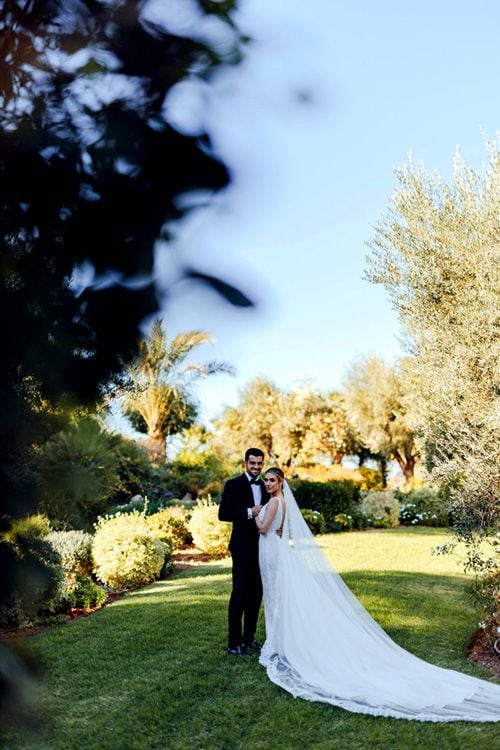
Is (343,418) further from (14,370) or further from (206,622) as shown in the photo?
(14,370)

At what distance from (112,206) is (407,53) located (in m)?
1.27

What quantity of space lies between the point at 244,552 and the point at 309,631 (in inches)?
44.0

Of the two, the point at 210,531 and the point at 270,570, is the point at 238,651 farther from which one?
the point at 210,531

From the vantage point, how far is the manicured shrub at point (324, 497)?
22.3 m

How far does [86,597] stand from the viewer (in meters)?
11.0

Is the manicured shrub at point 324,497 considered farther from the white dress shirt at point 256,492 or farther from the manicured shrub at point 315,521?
the white dress shirt at point 256,492

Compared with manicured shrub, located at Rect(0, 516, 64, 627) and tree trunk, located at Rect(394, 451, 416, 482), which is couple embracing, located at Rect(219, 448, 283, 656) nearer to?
manicured shrub, located at Rect(0, 516, 64, 627)

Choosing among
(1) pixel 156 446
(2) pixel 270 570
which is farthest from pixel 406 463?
(2) pixel 270 570

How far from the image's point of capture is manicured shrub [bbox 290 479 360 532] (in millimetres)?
22312

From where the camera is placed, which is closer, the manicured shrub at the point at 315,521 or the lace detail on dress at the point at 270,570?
the lace detail on dress at the point at 270,570

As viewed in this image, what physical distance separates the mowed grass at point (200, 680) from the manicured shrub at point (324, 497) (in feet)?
31.9

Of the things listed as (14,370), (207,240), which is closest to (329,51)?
(207,240)

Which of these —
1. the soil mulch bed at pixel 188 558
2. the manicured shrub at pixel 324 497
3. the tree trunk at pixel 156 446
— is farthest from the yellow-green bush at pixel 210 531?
the tree trunk at pixel 156 446

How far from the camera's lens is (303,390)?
119ft
